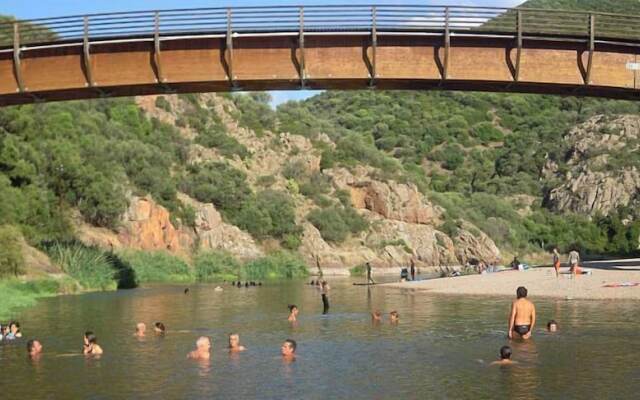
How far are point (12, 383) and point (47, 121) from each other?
59.9 meters

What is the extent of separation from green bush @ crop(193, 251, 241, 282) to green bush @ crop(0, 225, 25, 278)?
28879mm

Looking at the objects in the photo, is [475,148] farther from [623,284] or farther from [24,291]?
[24,291]

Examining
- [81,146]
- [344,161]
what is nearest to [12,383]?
[81,146]

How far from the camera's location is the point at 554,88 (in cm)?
3303

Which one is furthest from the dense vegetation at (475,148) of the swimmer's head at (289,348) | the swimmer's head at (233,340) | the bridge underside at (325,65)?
the swimmer's head at (289,348)

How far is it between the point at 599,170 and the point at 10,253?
103 m

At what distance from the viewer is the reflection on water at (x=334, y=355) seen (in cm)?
2052

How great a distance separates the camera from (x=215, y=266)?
83.4 m

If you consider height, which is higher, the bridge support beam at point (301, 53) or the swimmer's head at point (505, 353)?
the bridge support beam at point (301, 53)

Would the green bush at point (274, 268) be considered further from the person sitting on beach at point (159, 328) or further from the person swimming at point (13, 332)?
the person swimming at point (13, 332)

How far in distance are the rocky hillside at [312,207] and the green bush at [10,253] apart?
35.7m

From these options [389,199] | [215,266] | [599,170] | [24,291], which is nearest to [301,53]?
[24,291]

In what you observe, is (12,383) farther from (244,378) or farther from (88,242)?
(88,242)

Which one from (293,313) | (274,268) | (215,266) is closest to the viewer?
(293,313)
